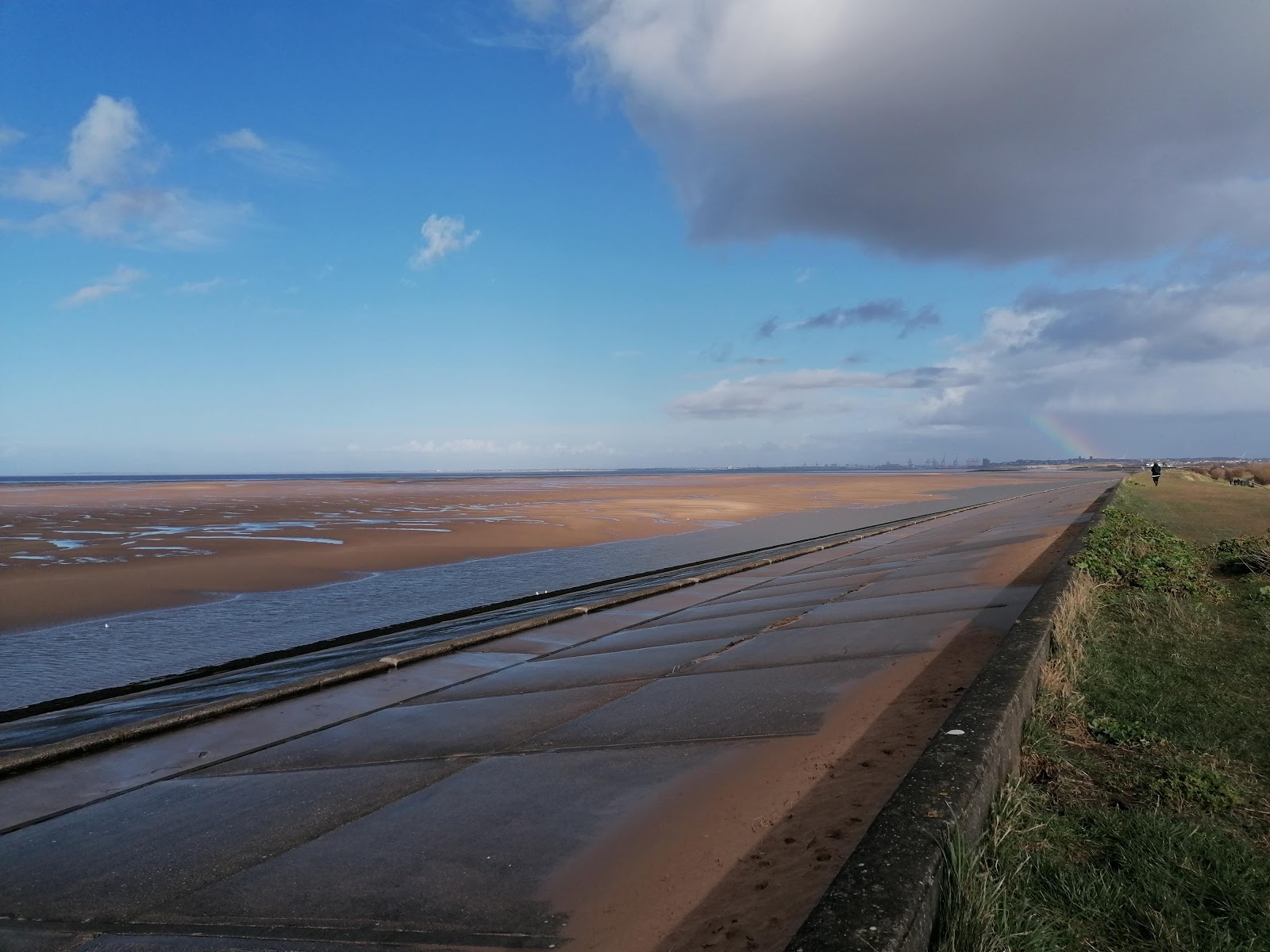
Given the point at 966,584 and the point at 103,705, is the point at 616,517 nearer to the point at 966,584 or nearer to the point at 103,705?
the point at 966,584

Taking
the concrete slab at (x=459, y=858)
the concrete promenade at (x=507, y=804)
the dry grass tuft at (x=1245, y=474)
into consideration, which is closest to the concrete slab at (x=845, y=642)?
the concrete promenade at (x=507, y=804)

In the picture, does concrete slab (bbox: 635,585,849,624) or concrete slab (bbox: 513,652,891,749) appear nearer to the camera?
concrete slab (bbox: 513,652,891,749)

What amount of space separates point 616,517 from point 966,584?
991 inches

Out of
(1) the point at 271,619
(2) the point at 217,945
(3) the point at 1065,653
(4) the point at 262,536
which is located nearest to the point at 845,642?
(3) the point at 1065,653

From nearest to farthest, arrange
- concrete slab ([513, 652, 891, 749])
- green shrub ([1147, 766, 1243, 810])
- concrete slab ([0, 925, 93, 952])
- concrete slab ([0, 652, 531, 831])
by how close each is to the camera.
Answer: concrete slab ([0, 925, 93, 952]) → green shrub ([1147, 766, 1243, 810]) → concrete slab ([513, 652, 891, 749]) → concrete slab ([0, 652, 531, 831])

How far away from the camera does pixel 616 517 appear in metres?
35.1

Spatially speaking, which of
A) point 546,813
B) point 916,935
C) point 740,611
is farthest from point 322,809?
point 740,611

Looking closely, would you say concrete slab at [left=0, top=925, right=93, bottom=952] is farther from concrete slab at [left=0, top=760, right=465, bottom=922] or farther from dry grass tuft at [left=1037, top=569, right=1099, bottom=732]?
dry grass tuft at [left=1037, top=569, right=1099, bottom=732]

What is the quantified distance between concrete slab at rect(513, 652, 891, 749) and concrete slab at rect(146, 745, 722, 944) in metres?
0.43

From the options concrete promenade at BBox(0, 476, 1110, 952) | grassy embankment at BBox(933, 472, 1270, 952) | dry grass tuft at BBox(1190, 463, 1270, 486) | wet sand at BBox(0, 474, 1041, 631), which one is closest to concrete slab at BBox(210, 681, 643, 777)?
concrete promenade at BBox(0, 476, 1110, 952)

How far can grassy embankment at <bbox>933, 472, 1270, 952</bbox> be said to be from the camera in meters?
2.85

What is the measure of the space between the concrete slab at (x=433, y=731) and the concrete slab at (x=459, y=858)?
90cm

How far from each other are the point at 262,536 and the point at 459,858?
25.2 metres

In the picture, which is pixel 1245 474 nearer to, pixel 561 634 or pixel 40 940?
pixel 561 634
